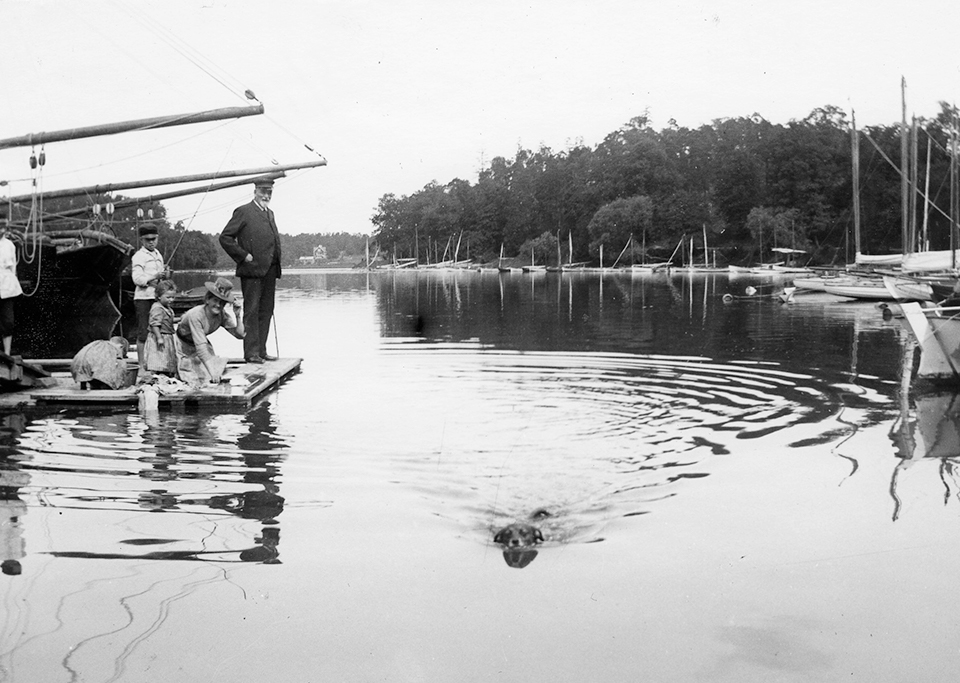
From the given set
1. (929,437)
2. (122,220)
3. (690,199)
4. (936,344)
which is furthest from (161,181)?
(690,199)

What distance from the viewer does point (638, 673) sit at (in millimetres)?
4594

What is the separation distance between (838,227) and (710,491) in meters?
99.2

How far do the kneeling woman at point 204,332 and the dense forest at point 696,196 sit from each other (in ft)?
209

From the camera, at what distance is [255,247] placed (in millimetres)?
15164

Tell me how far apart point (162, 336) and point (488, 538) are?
7364 mm

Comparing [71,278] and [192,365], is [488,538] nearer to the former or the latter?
[192,365]

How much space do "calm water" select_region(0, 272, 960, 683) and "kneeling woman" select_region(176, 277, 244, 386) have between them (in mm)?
1092

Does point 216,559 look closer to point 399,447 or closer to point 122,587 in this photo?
point 122,587

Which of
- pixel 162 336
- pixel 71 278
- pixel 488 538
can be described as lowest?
pixel 488 538

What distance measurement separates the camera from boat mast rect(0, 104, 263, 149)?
18.2 m

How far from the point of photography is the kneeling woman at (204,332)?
1245cm

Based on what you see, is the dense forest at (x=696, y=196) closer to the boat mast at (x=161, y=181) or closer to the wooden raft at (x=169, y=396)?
the boat mast at (x=161, y=181)

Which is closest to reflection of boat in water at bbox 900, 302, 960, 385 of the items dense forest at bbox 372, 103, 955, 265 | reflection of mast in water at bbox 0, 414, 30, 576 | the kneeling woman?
the kneeling woman


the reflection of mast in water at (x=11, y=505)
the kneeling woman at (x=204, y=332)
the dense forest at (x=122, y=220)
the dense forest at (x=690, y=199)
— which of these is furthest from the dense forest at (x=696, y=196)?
the reflection of mast in water at (x=11, y=505)
